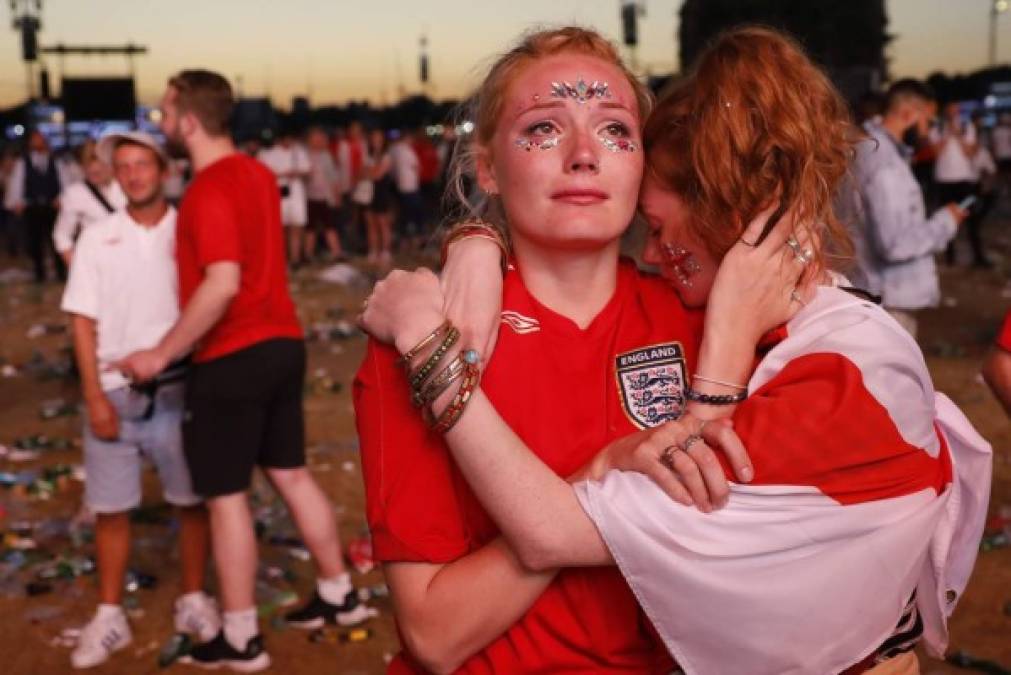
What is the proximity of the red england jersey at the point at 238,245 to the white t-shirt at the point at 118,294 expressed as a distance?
9.1 inches

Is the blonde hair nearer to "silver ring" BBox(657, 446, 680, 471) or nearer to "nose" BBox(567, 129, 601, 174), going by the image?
"nose" BBox(567, 129, 601, 174)

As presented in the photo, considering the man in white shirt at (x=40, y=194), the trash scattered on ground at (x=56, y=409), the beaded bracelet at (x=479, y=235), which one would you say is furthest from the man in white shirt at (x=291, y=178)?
the beaded bracelet at (x=479, y=235)

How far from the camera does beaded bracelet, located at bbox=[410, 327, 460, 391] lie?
180 cm

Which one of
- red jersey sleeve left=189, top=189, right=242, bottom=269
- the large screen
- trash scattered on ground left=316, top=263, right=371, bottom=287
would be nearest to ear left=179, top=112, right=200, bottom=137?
red jersey sleeve left=189, top=189, right=242, bottom=269

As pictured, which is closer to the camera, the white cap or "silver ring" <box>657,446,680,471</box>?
"silver ring" <box>657,446,680,471</box>

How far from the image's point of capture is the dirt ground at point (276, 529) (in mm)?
5133

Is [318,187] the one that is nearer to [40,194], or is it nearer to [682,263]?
[40,194]

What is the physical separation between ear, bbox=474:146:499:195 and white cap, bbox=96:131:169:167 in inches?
129

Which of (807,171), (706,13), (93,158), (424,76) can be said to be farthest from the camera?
(424,76)

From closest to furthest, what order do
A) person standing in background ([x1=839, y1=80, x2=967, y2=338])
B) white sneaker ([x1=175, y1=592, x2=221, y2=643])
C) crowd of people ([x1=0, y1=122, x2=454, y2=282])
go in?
white sneaker ([x1=175, y1=592, x2=221, y2=643]), person standing in background ([x1=839, y1=80, x2=967, y2=338]), crowd of people ([x1=0, y1=122, x2=454, y2=282])

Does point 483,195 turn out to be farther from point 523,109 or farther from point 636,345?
point 636,345

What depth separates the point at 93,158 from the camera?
886 cm

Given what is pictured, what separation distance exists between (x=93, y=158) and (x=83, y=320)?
432 cm

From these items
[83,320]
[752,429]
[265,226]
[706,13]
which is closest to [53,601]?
[83,320]
